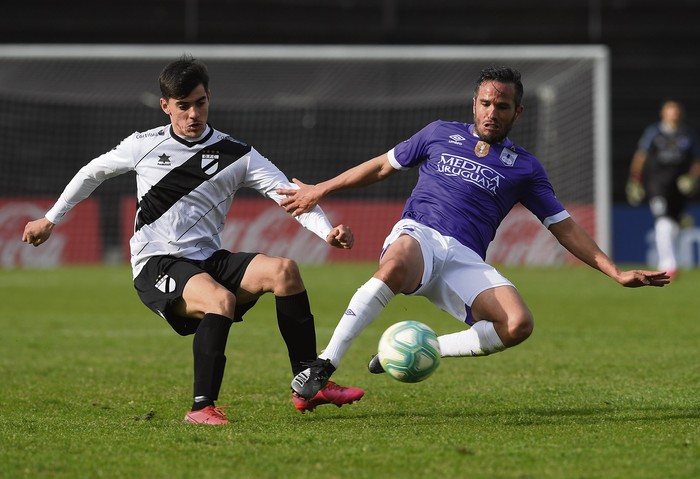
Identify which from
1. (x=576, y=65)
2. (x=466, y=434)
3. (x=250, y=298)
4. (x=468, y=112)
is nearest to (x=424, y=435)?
(x=466, y=434)

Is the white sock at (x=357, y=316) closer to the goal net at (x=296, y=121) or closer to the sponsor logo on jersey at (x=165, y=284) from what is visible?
the sponsor logo on jersey at (x=165, y=284)

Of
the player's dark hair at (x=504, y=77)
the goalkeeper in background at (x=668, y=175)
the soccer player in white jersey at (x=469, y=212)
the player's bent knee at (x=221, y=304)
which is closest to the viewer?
the player's bent knee at (x=221, y=304)

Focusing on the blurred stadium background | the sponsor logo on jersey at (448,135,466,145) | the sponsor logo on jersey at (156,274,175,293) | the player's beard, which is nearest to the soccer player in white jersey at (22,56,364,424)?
the sponsor logo on jersey at (156,274,175,293)

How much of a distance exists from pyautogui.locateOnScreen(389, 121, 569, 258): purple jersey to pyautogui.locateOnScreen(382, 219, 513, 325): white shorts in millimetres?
101

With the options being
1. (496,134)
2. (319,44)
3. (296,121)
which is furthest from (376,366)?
(319,44)

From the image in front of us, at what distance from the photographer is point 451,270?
241 inches

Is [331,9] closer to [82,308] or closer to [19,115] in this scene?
[19,115]

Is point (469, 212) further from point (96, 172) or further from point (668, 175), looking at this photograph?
point (668, 175)

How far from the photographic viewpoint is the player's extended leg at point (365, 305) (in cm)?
555

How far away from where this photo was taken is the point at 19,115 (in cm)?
2175

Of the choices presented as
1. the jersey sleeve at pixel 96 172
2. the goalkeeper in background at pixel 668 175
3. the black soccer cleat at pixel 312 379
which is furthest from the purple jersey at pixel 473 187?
the goalkeeper in background at pixel 668 175

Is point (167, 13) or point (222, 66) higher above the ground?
point (167, 13)

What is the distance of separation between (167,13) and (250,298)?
1892cm

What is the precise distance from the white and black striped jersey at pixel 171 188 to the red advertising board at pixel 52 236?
14.8m
